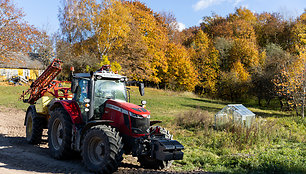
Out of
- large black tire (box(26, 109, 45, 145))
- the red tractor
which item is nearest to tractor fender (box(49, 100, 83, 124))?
the red tractor

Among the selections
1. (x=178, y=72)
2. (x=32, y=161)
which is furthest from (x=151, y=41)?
(x=32, y=161)

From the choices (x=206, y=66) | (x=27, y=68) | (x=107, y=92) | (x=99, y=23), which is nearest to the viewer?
(x=107, y=92)

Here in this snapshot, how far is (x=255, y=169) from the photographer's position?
24.2 ft

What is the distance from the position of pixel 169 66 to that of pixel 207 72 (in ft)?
25.6

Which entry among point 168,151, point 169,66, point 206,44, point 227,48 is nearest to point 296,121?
point 168,151

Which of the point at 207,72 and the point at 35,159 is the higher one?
the point at 207,72

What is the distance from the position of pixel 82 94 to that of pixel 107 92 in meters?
0.79

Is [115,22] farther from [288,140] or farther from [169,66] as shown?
[288,140]

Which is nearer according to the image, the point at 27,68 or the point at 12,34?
the point at 12,34

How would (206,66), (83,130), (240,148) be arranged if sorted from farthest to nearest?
(206,66), (240,148), (83,130)

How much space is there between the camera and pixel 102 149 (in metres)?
6.62

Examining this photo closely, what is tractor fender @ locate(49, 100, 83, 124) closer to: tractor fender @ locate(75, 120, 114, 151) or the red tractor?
the red tractor

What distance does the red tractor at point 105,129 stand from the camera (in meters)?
6.36

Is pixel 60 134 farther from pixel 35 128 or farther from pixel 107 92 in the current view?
pixel 107 92
